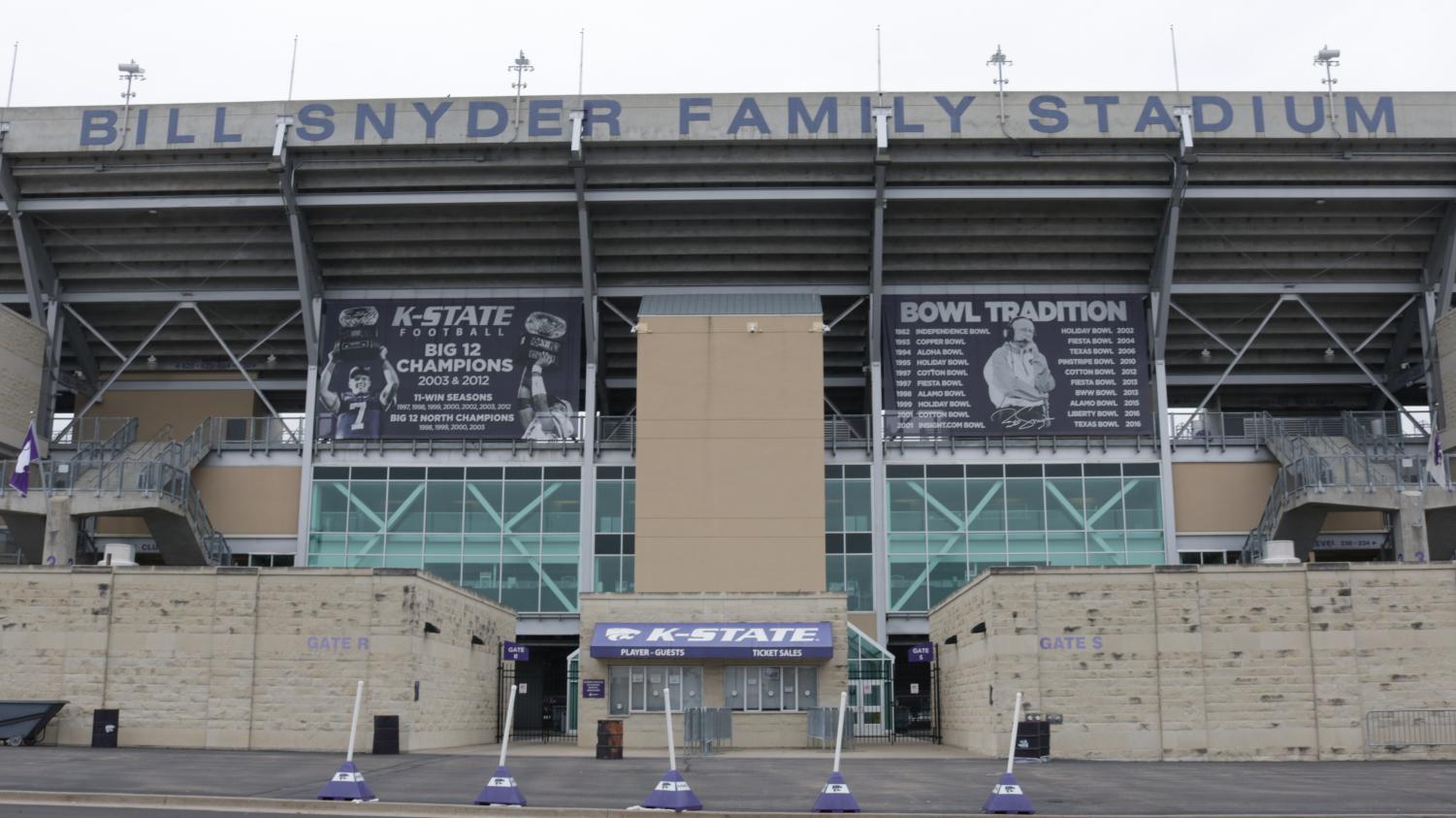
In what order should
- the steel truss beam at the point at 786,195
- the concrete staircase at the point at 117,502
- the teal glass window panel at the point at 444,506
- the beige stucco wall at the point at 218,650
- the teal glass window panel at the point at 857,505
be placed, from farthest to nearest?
the teal glass window panel at the point at 444,506 → the teal glass window panel at the point at 857,505 → the steel truss beam at the point at 786,195 → the concrete staircase at the point at 117,502 → the beige stucco wall at the point at 218,650

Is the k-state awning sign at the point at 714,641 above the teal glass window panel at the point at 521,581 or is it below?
below

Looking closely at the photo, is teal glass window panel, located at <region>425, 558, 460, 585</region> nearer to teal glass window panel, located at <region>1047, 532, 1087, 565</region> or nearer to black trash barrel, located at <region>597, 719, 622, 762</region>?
black trash barrel, located at <region>597, 719, 622, 762</region>

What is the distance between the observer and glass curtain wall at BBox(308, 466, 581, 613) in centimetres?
4881

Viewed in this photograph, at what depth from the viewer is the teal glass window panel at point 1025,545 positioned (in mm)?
48281

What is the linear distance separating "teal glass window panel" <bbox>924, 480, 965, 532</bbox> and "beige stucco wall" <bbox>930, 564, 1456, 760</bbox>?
18547 millimetres

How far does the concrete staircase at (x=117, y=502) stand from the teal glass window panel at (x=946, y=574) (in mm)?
24399

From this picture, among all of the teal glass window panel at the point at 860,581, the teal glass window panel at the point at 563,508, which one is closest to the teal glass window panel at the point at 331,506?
the teal glass window panel at the point at 563,508

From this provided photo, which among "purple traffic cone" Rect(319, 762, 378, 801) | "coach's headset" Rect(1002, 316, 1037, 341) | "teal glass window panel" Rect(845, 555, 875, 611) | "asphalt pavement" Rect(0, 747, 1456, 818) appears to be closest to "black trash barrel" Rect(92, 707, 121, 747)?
"asphalt pavement" Rect(0, 747, 1456, 818)

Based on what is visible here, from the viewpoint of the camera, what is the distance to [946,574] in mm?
48250

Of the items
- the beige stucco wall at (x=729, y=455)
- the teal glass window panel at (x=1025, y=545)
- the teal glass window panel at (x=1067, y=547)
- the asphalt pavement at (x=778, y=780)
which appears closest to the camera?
the asphalt pavement at (x=778, y=780)

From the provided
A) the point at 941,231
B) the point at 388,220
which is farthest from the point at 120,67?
the point at 941,231

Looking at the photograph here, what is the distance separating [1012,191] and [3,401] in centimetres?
3422

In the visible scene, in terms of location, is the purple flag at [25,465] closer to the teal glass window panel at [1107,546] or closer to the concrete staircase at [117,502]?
the concrete staircase at [117,502]

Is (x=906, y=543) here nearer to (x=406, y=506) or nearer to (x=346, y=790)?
(x=406, y=506)
